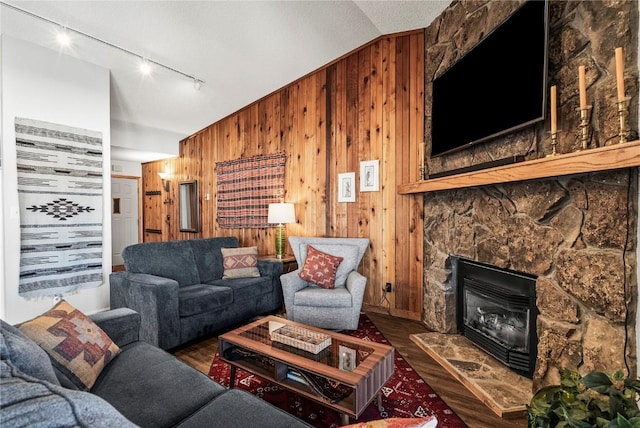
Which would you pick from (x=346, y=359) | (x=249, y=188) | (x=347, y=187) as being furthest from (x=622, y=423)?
(x=249, y=188)

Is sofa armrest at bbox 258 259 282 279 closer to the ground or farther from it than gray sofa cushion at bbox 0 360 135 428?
closer to the ground

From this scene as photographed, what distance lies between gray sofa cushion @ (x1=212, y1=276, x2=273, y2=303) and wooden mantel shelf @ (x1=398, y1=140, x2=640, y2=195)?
7.08ft

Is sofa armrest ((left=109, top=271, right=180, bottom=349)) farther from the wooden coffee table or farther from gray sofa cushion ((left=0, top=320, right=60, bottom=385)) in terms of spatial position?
gray sofa cushion ((left=0, top=320, right=60, bottom=385))

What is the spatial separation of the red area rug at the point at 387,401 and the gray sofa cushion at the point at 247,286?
0.86 meters

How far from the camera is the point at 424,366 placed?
2309 mm

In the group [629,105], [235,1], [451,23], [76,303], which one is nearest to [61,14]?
[235,1]

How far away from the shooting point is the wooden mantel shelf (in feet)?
4.31

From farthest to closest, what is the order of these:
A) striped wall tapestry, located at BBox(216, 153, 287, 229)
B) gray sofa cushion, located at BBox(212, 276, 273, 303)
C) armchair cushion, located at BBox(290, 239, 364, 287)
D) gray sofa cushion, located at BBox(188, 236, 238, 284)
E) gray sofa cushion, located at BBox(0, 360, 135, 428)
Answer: striped wall tapestry, located at BBox(216, 153, 287, 229), gray sofa cushion, located at BBox(188, 236, 238, 284), armchair cushion, located at BBox(290, 239, 364, 287), gray sofa cushion, located at BBox(212, 276, 273, 303), gray sofa cushion, located at BBox(0, 360, 135, 428)

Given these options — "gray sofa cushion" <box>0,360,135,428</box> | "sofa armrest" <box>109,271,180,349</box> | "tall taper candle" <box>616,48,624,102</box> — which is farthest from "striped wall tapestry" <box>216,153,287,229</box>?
"gray sofa cushion" <box>0,360,135,428</box>

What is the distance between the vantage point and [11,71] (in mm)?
2926

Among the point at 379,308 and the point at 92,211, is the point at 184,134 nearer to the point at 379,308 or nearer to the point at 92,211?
the point at 92,211

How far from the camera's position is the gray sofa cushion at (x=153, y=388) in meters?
1.13

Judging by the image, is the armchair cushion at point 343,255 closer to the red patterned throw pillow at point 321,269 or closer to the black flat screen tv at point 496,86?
the red patterned throw pillow at point 321,269

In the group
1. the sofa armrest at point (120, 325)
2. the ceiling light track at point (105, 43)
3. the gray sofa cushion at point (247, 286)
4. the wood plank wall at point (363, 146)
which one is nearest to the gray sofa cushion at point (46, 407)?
the sofa armrest at point (120, 325)
